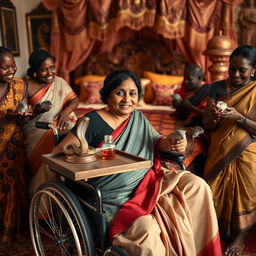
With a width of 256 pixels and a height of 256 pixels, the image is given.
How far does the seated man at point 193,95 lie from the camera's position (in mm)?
3021

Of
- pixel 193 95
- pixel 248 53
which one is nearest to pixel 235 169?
pixel 248 53

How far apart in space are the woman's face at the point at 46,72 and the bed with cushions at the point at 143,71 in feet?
6.04

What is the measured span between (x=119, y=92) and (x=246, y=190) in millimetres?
1169

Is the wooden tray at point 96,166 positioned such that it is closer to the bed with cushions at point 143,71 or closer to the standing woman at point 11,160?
the standing woman at point 11,160

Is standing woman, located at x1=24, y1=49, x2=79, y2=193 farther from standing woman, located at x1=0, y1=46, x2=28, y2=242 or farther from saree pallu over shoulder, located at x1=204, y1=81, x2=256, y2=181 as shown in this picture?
saree pallu over shoulder, located at x1=204, y1=81, x2=256, y2=181

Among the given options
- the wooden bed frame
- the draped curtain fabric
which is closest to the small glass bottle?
the draped curtain fabric

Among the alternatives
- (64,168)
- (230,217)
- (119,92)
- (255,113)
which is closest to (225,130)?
(255,113)

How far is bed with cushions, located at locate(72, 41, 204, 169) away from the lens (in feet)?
15.5

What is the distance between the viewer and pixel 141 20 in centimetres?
467

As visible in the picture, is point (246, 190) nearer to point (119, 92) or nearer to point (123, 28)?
point (119, 92)

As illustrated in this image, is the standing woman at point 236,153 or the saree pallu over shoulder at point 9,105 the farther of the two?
the saree pallu over shoulder at point 9,105

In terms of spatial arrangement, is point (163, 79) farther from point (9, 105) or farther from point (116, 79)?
point (116, 79)

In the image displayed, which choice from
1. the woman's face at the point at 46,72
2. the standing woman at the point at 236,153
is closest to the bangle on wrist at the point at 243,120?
the standing woman at the point at 236,153

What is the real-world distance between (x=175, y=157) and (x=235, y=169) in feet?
2.14
